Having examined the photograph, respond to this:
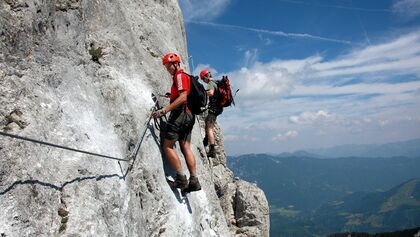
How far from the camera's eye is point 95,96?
35.6 feet

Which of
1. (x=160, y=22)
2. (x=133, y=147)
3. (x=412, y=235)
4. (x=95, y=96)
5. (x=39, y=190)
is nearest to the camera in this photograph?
(x=39, y=190)

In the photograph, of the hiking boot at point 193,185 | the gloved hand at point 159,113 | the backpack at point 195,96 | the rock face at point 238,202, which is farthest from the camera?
the rock face at point 238,202

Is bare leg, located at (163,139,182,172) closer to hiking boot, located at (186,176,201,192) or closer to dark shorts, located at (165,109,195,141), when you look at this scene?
dark shorts, located at (165,109,195,141)

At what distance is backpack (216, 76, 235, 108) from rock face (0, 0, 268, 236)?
5.91m

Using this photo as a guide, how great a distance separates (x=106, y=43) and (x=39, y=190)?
6987mm

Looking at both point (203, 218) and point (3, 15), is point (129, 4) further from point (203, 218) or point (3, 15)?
point (203, 218)

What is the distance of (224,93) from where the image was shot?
21.6 meters

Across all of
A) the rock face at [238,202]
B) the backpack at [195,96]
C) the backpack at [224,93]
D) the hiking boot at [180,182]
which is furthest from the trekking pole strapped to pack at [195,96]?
the rock face at [238,202]

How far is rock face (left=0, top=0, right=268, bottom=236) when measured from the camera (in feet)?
23.9

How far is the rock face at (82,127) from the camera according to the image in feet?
23.9

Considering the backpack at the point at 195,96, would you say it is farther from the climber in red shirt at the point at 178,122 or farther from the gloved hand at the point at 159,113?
the gloved hand at the point at 159,113

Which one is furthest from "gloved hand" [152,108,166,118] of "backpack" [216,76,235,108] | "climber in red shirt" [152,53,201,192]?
"backpack" [216,76,235,108]

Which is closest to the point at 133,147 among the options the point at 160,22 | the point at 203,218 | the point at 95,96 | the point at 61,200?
the point at 95,96

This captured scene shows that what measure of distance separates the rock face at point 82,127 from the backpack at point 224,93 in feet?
19.4
